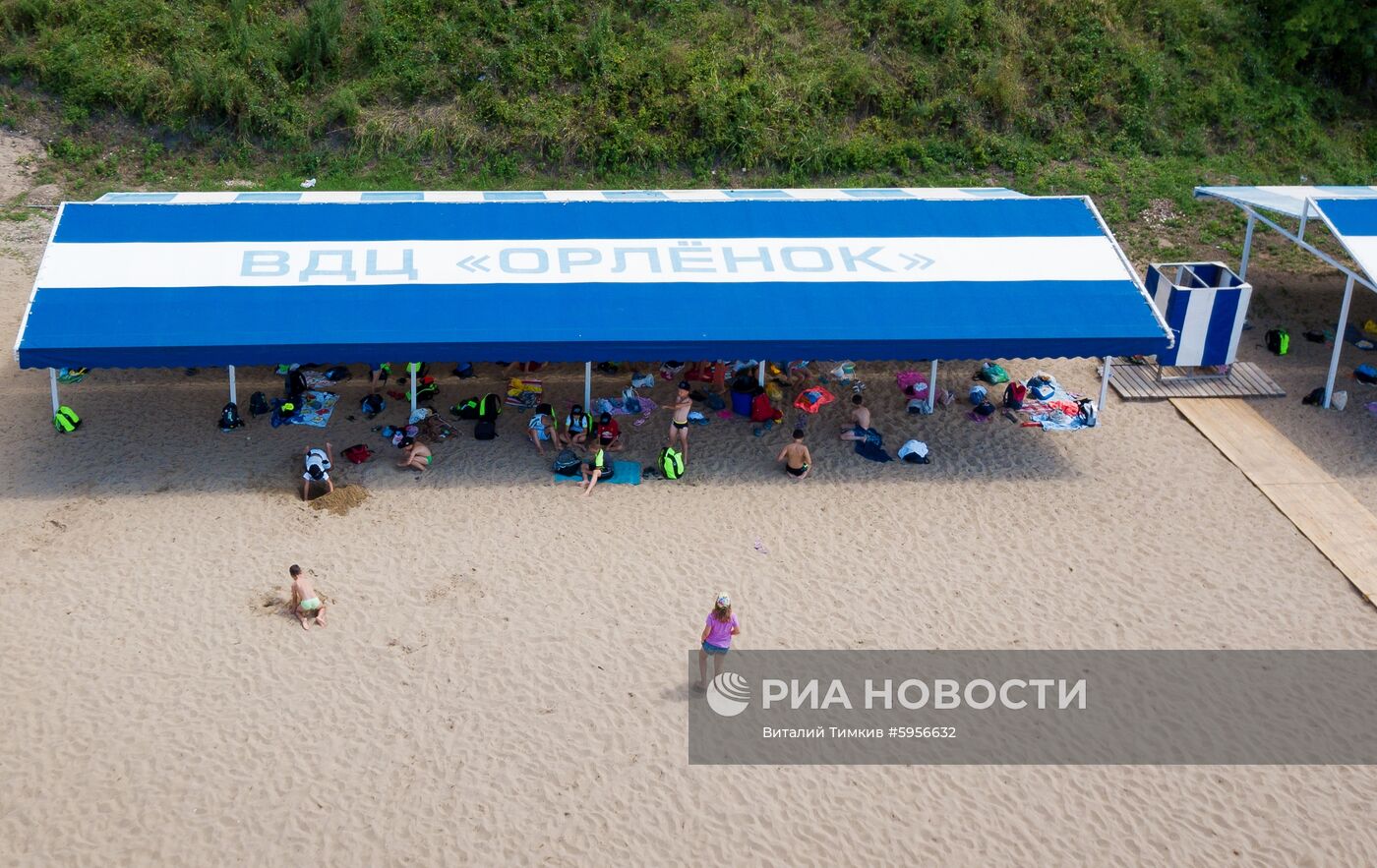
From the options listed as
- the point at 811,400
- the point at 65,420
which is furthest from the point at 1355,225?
the point at 65,420

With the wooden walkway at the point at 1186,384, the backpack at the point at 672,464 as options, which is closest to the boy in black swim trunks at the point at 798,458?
the backpack at the point at 672,464

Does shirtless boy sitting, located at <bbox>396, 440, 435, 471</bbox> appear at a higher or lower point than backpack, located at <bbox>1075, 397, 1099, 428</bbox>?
lower

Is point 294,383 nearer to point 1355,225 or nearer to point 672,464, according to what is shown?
point 672,464

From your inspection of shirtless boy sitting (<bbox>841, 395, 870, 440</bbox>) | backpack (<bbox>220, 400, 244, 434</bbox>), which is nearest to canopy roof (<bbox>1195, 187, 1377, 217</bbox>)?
shirtless boy sitting (<bbox>841, 395, 870, 440</bbox>)

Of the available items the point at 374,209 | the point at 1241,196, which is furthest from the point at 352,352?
the point at 1241,196

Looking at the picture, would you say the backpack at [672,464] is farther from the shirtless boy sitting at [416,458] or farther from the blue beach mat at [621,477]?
the shirtless boy sitting at [416,458]

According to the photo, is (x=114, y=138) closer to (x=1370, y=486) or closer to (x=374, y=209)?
(x=374, y=209)

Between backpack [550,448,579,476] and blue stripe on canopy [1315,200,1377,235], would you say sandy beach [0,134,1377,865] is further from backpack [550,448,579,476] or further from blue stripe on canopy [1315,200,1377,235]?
blue stripe on canopy [1315,200,1377,235]
